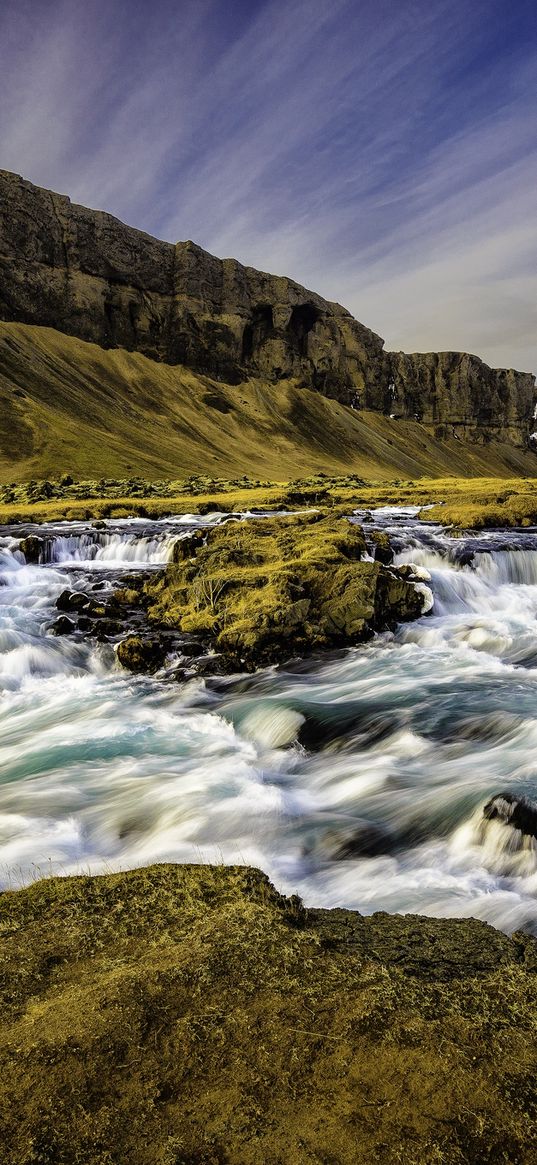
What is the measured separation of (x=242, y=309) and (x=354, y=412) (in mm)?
29927

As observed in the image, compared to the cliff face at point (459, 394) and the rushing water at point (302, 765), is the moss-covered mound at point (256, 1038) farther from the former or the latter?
the cliff face at point (459, 394)

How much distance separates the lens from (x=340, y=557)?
14773mm

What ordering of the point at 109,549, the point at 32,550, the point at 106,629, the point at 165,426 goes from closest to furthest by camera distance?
the point at 106,629 → the point at 32,550 → the point at 109,549 → the point at 165,426

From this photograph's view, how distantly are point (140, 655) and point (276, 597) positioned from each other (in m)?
2.91

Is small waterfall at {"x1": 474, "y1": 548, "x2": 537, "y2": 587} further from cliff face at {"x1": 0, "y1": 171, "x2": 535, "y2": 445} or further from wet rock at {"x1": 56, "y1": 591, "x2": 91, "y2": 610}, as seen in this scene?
cliff face at {"x1": 0, "y1": 171, "x2": 535, "y2": 445}

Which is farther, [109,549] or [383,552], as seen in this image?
[109,549]

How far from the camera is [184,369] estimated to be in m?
106

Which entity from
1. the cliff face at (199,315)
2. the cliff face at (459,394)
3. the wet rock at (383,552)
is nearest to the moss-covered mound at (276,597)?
the wet rock at (383,552)

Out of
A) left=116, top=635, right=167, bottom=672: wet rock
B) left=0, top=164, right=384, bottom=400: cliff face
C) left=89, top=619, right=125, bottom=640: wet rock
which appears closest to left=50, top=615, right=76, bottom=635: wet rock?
left=89, top=619, right=125, bottom=640: wet rock

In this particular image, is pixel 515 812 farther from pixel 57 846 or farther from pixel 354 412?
pixel 354 412

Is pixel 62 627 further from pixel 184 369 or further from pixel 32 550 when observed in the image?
pixel 184 369

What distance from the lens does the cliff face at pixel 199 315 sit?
295 feet

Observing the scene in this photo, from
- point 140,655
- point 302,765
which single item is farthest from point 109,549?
point 302,765

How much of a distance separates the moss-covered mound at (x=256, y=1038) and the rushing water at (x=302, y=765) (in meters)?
1.62
